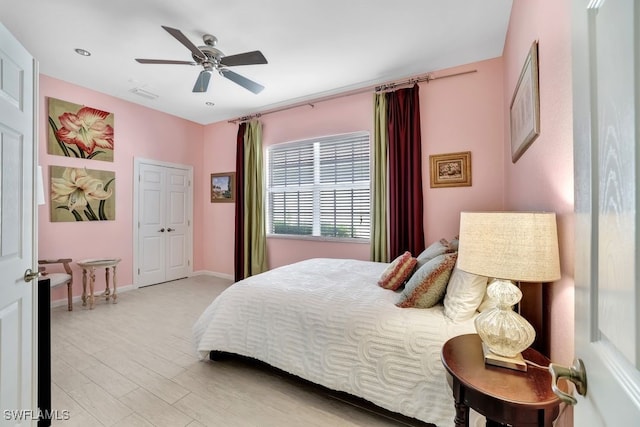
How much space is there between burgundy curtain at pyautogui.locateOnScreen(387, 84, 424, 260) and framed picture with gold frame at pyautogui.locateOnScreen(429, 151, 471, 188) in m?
0.17

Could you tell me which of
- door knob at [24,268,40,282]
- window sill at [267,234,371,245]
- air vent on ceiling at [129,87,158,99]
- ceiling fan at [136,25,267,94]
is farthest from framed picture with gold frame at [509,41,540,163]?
air vent on ceiling at [129,87,158,99]

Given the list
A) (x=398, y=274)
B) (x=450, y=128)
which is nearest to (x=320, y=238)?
(x=398, y=274)

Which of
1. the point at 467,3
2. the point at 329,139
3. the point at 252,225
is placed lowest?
the point at 252,225

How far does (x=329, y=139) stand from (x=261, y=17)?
73.3 inches

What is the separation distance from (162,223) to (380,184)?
371 cm

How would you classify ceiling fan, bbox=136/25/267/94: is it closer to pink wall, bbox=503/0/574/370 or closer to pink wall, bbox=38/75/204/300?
pink wall, bbox=503/0/574/370

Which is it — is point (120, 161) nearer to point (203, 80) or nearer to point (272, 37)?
point (203, 80)

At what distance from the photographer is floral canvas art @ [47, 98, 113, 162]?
354 cm

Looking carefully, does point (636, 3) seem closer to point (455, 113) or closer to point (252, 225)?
point (455, 113)

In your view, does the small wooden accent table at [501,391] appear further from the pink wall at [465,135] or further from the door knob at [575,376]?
the pink wall at [465,135]

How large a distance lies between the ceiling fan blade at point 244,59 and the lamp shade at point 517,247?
7.37 feet

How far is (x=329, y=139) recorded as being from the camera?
13.3 ft

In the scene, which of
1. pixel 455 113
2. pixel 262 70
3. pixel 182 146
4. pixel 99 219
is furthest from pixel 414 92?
pixel 99 219

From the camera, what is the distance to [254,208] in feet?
15.1
